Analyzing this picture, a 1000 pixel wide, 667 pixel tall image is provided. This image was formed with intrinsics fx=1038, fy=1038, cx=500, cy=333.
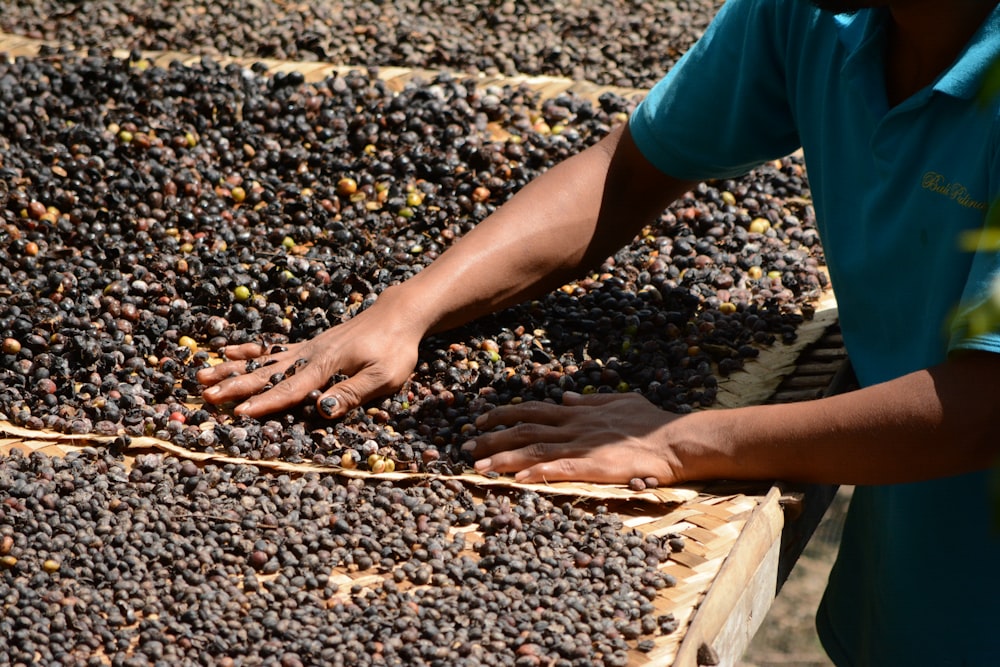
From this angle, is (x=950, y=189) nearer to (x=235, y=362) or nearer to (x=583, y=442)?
(x=583, y=442)

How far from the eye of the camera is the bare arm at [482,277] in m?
2.11

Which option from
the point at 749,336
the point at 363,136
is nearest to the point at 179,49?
the point at 363,136

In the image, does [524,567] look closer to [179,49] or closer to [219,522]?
[219,522]

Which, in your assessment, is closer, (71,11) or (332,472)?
(332,472)

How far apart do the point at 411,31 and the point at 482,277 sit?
2.25 m

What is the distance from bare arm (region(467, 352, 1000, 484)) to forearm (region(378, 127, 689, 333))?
353 mm

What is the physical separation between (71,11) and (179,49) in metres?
0.72

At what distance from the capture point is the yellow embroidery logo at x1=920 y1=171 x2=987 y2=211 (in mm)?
1685

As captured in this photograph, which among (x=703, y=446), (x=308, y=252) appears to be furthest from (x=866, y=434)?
(x=308, y=252)

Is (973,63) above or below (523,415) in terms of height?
above

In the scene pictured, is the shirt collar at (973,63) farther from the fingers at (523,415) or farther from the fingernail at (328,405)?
the fingernail at (328,405)

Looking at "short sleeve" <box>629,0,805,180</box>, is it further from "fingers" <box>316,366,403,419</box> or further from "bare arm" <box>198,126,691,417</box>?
"fingers" <box>316,366,403,419</box>

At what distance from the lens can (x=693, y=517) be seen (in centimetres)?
181

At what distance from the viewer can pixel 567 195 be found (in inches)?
92.7
